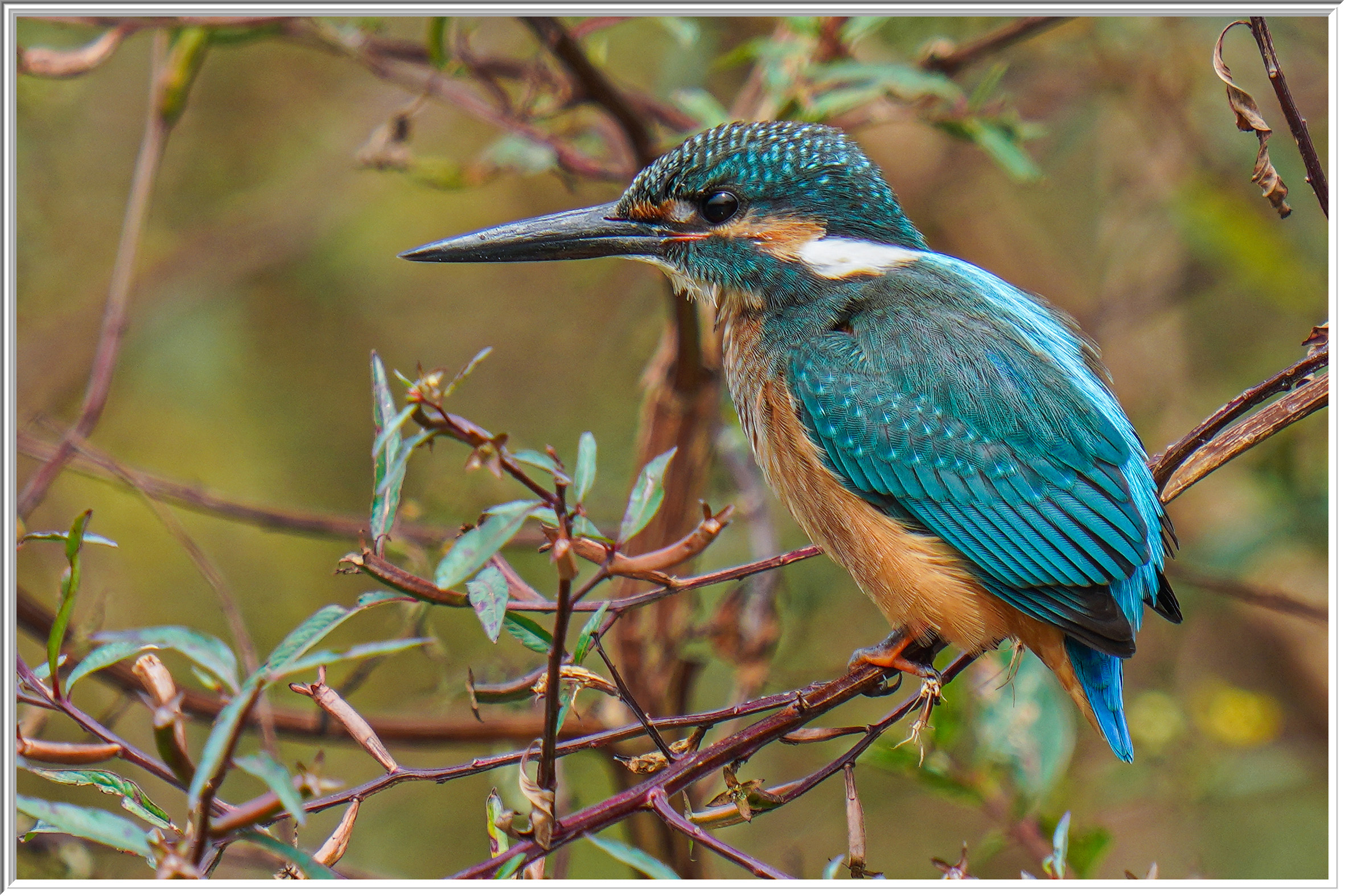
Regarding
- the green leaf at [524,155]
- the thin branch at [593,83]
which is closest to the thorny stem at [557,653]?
the thin branch at [593,83]

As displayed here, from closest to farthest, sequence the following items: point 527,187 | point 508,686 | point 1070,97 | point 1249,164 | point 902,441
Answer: point 508,686 → point 902,441 → point 1249,164 → point 1070,97 → point 527,187

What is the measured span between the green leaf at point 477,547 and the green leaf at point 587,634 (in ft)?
0.82

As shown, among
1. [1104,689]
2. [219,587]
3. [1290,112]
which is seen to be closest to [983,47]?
[1290,112]

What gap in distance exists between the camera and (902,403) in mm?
1705

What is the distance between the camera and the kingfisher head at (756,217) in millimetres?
1835

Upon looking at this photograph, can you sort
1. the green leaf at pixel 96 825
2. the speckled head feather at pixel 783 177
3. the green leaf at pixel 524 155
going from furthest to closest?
the green leaf at pixel 524 155 < the speckled head feather at pixel 783 177 < the green leaf at pixel 96 825

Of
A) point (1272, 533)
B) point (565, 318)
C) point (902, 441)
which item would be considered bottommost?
point (1272, 533)

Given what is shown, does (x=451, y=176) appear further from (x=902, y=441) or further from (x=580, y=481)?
(x=580, y=481)

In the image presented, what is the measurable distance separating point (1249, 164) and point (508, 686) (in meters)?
2.68

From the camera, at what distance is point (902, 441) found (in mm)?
1689

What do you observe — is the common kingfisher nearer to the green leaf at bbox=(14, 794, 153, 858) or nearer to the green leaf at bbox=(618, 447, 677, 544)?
the green leaf at bbox=(618, 447, 677, 544)

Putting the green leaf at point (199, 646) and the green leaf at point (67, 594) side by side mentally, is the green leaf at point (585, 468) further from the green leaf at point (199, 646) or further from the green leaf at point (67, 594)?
the green leaf at point (67, 594)

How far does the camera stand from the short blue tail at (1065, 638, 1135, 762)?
1.58 m

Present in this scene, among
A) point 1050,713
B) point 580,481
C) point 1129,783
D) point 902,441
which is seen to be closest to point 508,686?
point 580,481
